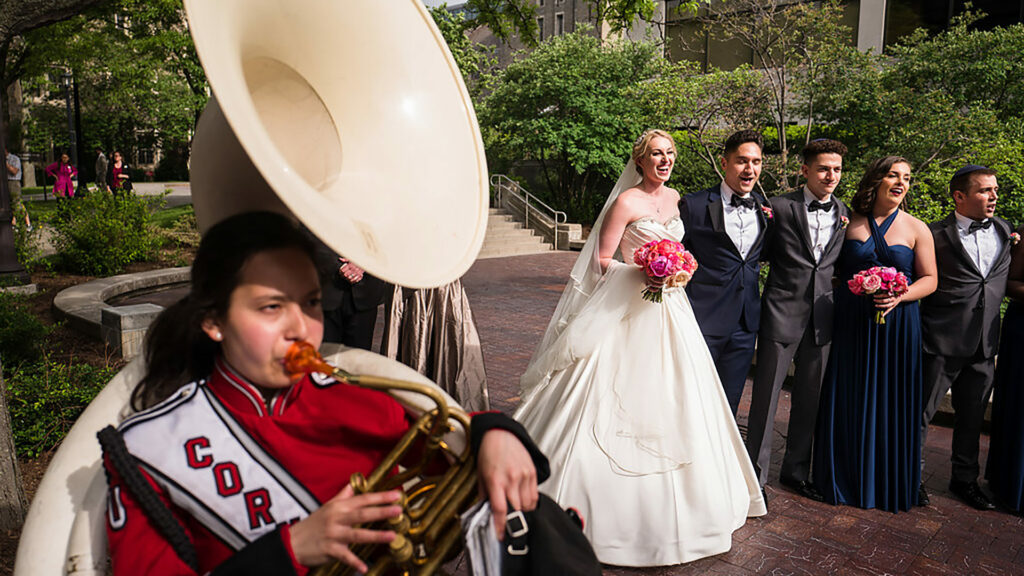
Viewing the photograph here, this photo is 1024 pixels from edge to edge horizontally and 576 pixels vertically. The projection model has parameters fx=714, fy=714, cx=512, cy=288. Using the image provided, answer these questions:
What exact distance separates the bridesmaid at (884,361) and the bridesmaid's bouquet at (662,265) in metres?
1.17

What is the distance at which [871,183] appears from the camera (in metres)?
4.00

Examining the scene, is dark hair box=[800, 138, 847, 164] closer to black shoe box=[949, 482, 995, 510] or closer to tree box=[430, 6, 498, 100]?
black shoe box=[949, 482, 995, 510]

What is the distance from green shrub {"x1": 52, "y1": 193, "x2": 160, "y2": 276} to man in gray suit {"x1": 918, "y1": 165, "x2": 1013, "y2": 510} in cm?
1055

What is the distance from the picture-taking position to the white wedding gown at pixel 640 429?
3326 mm

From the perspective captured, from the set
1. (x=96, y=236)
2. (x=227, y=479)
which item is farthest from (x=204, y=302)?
(x=96, y=236)

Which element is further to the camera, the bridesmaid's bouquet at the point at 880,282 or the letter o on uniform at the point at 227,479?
the bridesmaid's bouquet at the point at 880,282

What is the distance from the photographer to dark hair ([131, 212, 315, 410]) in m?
1.52

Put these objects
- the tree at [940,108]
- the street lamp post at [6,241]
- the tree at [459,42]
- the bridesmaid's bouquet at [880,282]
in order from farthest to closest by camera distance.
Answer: the tree at [459,42] → the tree at [940,108] → the street lamp post at [6,241] → the bridesmaid's bouquet at [880,282]

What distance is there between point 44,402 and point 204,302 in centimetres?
358

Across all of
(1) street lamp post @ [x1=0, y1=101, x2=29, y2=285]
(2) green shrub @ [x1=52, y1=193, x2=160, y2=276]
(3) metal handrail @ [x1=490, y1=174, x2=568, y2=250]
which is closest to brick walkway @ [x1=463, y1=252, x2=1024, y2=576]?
(1) street lamp post @ [x1=0, y1=101, x2=29, y2=285]


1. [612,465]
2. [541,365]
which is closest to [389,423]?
[612,465]

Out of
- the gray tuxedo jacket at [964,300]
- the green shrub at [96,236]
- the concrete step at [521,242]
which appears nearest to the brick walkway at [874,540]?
the gray tuxedo jacket at [964,300]

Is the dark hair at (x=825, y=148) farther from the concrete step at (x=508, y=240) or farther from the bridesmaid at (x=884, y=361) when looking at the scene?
the concrete step at (x=508, y=240)

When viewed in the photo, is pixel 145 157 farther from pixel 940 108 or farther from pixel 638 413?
pixel 638 413
